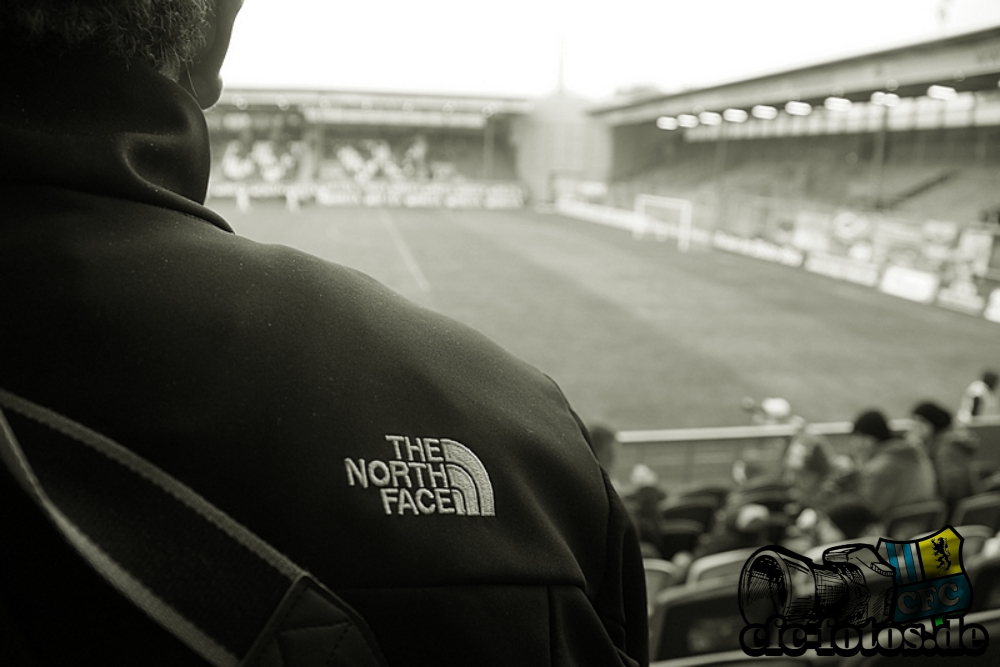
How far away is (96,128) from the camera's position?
36.0 inches

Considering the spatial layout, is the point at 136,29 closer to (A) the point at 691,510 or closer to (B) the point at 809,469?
(A) the point at 691,510

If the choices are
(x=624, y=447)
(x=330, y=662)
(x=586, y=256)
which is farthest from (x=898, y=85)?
(x=330, y=662)

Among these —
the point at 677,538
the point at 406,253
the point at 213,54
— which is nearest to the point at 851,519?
the point at 677,538

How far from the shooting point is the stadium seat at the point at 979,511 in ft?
15.5

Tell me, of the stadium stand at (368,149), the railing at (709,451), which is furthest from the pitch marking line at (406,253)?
the railing at (709,451)

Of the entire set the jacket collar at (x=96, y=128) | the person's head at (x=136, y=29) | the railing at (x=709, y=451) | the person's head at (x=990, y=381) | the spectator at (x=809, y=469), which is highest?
the person's head at (x=136, y=29)

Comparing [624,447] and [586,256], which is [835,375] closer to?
[624,447]

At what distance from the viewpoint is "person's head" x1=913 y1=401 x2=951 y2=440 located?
6.37 metres

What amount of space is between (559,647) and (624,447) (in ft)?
22.2

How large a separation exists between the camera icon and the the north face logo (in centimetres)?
78

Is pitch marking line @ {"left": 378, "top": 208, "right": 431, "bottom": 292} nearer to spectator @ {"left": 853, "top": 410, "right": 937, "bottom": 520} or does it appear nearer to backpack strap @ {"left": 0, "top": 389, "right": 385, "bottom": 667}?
spectator @ {"left": 853, "top": 410, "right": 937, "bottom": 520}

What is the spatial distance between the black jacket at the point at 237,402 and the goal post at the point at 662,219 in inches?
1180

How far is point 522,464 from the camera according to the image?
39.2 inches
